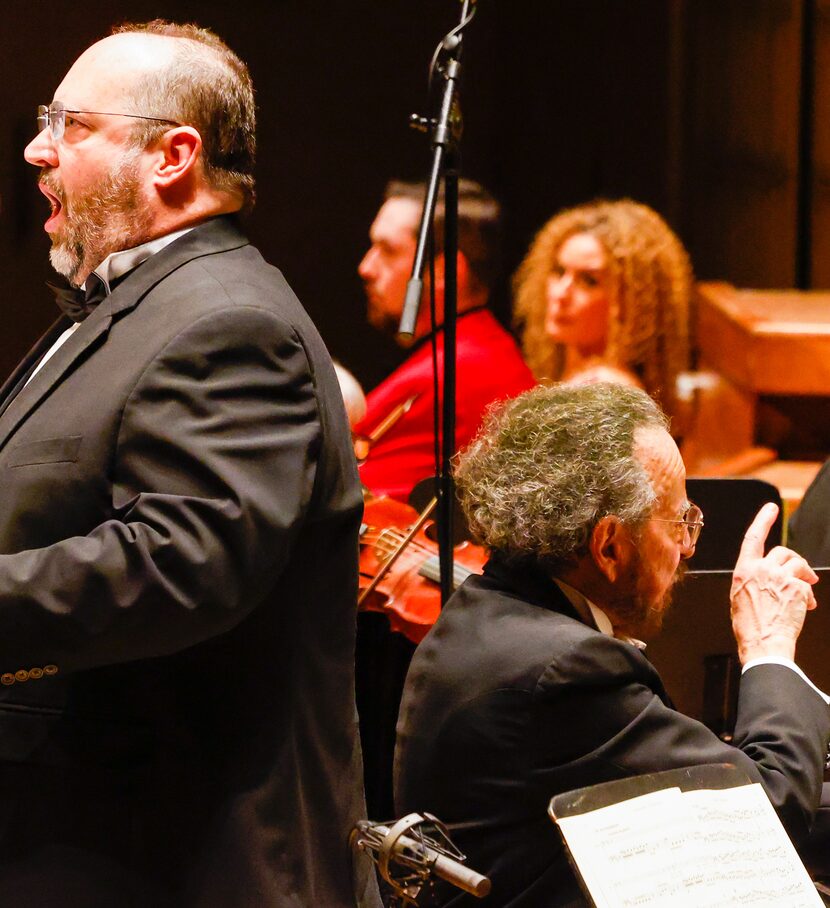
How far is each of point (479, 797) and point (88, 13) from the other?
2762mm

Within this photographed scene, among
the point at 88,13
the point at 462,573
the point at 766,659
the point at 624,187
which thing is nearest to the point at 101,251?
the point at 766,659

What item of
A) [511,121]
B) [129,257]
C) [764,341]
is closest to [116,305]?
[129,257]

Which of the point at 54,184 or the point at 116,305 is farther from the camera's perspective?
the point at 54,184

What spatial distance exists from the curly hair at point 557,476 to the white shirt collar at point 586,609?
3 cm

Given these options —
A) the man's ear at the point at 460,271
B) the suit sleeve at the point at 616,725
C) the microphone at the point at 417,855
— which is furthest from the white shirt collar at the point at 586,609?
the man's ear at the point at 460,271

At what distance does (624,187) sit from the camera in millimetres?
4348

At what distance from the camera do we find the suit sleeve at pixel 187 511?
4.49ft

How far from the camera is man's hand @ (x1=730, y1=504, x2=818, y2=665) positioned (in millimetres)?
1771

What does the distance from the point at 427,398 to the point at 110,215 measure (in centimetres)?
171

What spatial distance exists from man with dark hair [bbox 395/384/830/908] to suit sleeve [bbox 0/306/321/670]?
0.94 ft

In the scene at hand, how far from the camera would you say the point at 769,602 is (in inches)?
70.4

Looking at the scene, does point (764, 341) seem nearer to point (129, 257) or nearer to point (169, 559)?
point (129, 257)

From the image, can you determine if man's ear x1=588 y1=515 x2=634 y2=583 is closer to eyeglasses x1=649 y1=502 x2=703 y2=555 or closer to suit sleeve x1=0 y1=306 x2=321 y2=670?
eyeglasses x1=649 y1=502 x2=703 y2=555

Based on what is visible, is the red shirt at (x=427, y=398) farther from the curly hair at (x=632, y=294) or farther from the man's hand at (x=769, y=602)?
the man's hand at (x=769, y=602)
